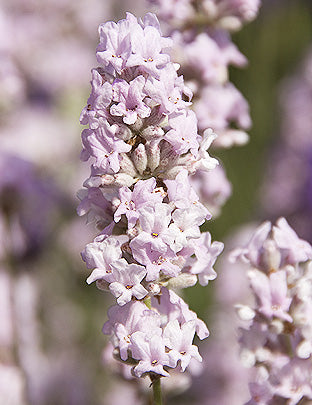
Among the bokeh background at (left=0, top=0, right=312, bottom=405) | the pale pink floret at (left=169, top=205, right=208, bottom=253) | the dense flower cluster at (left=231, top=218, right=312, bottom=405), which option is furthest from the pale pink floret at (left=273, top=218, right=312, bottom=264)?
the bokeh background at (left=0, top=0, right=312, bottom=405)

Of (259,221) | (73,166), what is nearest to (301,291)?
(259,221)

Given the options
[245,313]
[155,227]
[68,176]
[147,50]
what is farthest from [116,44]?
[68,176]

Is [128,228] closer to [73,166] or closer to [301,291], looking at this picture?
[301,291]

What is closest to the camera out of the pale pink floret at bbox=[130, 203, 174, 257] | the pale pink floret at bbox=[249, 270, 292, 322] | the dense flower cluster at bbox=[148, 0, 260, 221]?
the pale pink floret at bbox=[130, 203, 174, 257]

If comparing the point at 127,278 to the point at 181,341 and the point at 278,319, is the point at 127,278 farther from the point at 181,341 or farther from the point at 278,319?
the point at 278,319

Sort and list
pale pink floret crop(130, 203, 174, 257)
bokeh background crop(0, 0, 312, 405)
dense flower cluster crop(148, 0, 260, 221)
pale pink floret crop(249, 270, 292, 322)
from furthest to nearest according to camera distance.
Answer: bokeh background crop(0, 0, 312, 405), dense flower cluster crop(148, 0, 260, 221), pale pink floret crop(249, 270, 292, 322), pale pink floret crop(130, 203, 174, 257)

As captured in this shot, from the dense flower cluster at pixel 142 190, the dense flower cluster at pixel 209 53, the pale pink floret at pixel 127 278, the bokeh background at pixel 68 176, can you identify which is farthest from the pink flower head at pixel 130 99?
the bokeh background at pixel 68 176

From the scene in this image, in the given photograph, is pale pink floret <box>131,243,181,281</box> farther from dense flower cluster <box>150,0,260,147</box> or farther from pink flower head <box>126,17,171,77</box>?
dense flower cluster <box>150,0,260,147</box>
